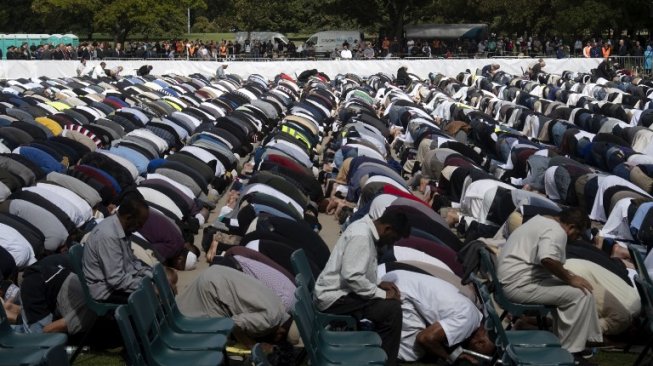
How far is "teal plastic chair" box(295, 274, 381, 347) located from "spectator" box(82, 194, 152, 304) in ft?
4.79

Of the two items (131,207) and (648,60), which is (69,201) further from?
(648,60)

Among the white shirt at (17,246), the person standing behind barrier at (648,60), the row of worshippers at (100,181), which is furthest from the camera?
the person standing behind barrier at (648,60)

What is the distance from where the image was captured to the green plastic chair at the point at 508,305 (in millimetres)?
8211

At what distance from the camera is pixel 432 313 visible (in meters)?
8.30

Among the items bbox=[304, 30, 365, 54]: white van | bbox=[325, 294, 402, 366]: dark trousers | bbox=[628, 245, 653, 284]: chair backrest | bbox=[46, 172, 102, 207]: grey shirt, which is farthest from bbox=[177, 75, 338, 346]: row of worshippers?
bbox=[304, 30, 365, 54]: white van

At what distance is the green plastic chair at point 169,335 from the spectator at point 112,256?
0.77 meters

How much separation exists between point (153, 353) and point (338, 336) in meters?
1.35

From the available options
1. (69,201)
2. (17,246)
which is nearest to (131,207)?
(17,246)

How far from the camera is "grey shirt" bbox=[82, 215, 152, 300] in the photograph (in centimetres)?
788

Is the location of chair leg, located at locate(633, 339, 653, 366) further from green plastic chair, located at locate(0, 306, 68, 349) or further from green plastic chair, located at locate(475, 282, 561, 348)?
green plastic chair, located at locate(0, 306, 68, 349)

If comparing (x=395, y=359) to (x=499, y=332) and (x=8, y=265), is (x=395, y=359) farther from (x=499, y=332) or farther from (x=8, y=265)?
(x=8, y=265)

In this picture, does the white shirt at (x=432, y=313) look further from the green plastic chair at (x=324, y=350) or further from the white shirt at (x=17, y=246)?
the white shirt at (x=17, y=246)

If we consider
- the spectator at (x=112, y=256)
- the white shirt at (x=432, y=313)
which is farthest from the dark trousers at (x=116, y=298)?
the white shirt at (x=432, y=313)


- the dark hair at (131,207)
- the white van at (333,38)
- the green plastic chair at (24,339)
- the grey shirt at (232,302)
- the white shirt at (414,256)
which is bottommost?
the white van at (333,38)
